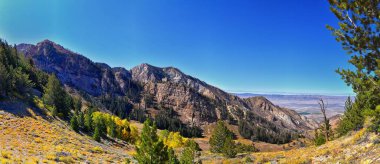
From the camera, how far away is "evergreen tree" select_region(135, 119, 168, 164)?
2736cm

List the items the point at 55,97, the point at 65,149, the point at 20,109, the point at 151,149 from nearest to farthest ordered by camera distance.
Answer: the point at 151,149 < the point at 65,149 < the point at 20,109 < the point at 55,97

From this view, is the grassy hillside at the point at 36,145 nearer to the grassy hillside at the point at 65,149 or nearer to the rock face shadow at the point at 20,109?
the grassy hillside at the point at 65,149

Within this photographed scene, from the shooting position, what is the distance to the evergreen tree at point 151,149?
89.8ft

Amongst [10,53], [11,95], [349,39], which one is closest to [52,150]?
[11,95]

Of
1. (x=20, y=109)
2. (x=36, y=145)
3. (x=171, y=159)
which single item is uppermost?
(x=20, y=109)

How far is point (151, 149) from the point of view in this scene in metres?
27.3

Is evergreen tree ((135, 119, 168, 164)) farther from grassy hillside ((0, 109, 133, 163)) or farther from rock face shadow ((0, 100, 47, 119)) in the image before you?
rock face shadow ((0, 100, 47, 119))

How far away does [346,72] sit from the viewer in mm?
14750

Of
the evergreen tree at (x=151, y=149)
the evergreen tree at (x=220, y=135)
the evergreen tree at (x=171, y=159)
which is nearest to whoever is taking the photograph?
the evergreen tree at (x=151, y=149)

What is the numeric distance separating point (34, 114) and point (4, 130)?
18.0 m

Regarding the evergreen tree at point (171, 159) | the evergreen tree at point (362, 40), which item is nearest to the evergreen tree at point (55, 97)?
the evergreen tree at point (171, 159)

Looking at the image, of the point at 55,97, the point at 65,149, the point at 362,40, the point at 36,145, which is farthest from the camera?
the point at 55,97

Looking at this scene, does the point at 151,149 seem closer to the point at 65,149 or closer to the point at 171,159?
the point at 171,159

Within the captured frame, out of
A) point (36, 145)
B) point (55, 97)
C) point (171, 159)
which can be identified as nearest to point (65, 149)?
point (36, 145)
